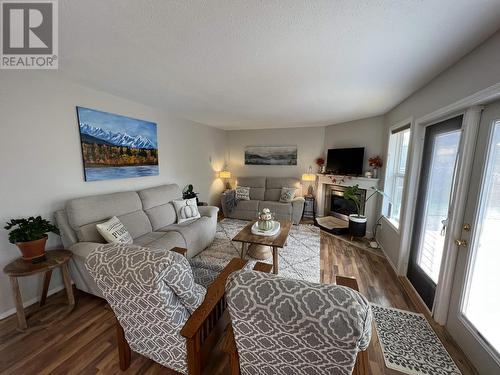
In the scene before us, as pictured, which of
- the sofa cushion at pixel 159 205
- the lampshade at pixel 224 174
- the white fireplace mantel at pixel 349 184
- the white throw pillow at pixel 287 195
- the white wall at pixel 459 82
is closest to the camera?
the white wall at pixel 459 82

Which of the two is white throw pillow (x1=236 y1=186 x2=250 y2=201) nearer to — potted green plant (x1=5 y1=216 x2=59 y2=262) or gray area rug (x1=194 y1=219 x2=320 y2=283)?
gray area rug (x1=194 y1=219 x2=320 y2=283)

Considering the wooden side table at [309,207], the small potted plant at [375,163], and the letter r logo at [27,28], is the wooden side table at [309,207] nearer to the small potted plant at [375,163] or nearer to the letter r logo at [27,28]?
the small potted plant at [375,163]

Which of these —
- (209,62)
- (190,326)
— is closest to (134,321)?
(190,326)

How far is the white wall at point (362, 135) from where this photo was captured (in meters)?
3.77

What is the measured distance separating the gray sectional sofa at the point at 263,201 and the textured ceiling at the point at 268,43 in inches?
103

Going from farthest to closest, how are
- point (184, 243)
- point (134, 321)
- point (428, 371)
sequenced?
1. point (184, 243)
2. point (428, 371)
3. point (134, 321)

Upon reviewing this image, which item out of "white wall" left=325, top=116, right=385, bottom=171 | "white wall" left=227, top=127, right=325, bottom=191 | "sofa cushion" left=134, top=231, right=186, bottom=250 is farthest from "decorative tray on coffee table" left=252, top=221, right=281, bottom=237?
"white wall" left=227, top=127, right=325, bottom=191

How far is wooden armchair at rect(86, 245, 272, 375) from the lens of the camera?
3.14 feet

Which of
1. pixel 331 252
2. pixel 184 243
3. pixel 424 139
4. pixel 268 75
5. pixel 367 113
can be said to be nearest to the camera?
pixel 268 75

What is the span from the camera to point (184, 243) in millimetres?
2586

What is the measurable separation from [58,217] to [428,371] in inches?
138

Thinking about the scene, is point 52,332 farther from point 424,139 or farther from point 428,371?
point 424,139

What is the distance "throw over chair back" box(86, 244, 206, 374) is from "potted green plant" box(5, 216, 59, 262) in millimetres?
1223

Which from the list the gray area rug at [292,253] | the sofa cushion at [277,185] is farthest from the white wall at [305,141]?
the gray area rug at [292,253]
